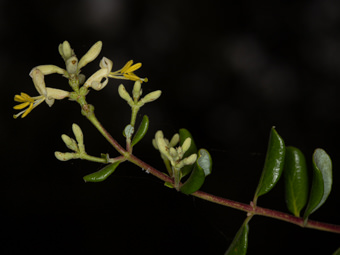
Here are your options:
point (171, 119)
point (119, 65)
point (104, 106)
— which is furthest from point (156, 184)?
point (119, 65)

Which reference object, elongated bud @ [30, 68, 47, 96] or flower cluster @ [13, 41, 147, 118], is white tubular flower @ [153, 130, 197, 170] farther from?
→ elongated bud @ [30, 68, 47, 96]

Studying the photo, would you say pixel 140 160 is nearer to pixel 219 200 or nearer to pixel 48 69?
pixel 219 200

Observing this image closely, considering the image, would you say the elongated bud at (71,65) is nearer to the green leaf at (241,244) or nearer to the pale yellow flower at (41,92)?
the pale yellow flower at (41,92)

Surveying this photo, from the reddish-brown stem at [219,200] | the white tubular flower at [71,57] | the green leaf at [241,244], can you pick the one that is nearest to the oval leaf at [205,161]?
the reddish-brown stem at [219,200]

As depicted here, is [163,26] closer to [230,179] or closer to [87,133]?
[87,133]

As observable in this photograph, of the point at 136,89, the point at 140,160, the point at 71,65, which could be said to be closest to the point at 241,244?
the point at 140,160

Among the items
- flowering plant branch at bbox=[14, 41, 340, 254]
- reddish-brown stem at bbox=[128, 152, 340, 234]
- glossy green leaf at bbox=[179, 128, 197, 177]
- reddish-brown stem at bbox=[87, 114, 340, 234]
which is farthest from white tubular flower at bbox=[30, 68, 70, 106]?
glossy green leaf at bbox=[179, 128, 197, 177]

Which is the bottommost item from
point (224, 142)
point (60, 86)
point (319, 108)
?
point (224, 142)
